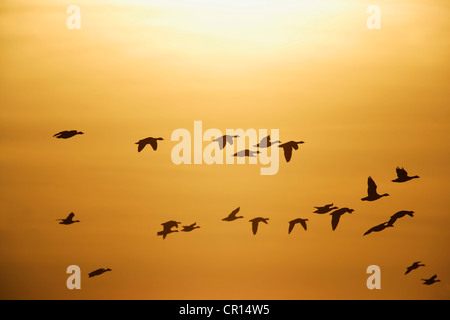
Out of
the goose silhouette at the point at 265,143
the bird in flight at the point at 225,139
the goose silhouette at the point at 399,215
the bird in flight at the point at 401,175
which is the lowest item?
the goose silhouette at the point at 399,215

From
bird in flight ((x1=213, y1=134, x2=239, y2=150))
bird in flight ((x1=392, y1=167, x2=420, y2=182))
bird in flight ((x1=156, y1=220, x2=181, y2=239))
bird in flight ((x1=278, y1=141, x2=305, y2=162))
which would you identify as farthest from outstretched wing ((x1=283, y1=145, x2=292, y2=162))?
bird in flight ((x1=156, y1=220, x2=181, y2=239))

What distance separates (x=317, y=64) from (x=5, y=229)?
1778 millimetres

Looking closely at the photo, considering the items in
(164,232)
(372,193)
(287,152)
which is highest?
(287,152)

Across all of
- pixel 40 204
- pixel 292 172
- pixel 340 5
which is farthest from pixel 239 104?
pixel 40 204

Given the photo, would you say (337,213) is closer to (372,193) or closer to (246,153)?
(372,193)

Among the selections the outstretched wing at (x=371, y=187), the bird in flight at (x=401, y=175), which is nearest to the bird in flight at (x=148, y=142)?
the outstretched wing at (x=371, y=187)

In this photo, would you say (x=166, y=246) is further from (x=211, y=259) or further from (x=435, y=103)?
(x=435, y=103)

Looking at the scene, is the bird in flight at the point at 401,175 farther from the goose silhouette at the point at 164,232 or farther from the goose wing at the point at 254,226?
the goose silhouette at the point at 164,232

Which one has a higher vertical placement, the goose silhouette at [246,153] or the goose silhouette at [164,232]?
the goose silhouette at [246,153]

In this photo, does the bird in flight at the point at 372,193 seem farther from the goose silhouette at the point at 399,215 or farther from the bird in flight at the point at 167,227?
the bird in flight at the point at 167,227

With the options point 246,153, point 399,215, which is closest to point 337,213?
point 399,215

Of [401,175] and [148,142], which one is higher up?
[148,142]

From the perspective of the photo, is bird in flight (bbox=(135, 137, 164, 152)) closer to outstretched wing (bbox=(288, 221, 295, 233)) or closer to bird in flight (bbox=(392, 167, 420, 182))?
outstretched wing (bbox=(288, 221, 295, 233))
